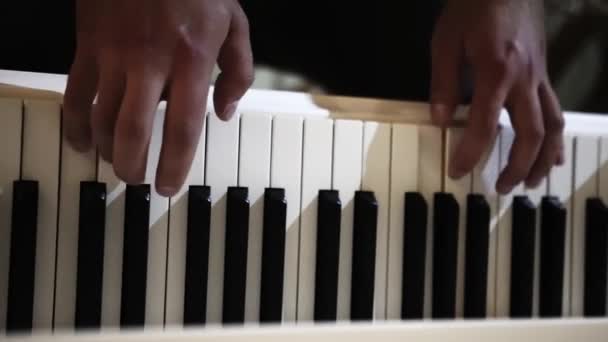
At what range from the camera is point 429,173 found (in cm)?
86

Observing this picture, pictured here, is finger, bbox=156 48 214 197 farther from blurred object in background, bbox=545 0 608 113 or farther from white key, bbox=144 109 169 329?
blurred object in background, bbox=545 0 608 113

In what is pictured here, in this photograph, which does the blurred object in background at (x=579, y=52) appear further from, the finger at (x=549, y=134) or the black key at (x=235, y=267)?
the black key at (x=235, y=267)

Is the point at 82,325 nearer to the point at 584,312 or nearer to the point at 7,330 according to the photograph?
the point at 7,330

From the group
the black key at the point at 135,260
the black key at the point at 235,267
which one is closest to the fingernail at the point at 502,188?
the black key at the point at 235,267

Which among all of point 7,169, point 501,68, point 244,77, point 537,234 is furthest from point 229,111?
point 537,234

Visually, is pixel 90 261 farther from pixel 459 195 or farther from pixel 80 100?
pixel 459 195

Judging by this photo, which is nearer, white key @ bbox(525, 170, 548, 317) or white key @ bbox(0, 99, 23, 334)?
white key @ bbox(0, 99, 23, 334)

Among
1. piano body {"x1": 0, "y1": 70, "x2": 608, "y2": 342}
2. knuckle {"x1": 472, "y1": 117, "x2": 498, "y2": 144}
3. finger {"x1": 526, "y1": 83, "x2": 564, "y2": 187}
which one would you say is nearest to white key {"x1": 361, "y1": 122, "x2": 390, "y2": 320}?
piano body {"x1": 0, "y1": 70, "x2": 608, "y2": 342}

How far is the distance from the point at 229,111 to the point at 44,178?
8.8 inches

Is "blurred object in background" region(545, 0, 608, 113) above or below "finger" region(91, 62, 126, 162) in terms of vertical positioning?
above

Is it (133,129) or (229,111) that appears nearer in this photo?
(133,129)

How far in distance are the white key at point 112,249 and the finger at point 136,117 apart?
0.29ft

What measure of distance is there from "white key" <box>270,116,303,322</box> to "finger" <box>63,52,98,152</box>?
0.22 meters

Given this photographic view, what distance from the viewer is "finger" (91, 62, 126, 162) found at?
2.08ft
